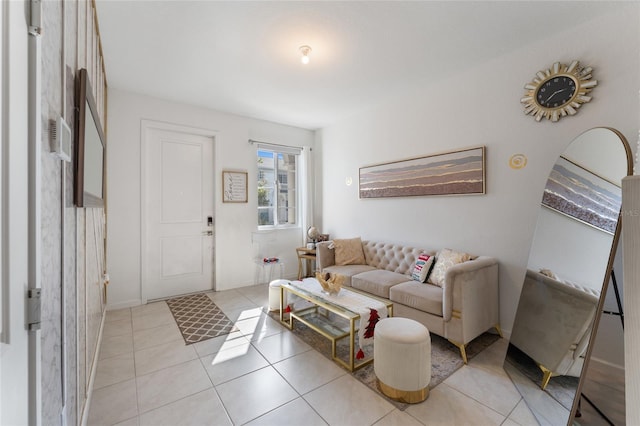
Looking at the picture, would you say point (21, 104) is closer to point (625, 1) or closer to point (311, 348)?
point (311, 348)

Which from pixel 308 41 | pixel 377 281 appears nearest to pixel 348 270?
pixel 377 281

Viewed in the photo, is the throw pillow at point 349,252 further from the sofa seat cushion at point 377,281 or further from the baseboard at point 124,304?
the baseboard at point 124,304

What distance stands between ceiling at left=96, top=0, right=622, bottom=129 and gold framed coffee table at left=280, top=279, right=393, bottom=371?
2.35 meters

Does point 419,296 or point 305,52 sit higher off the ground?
point 305,52

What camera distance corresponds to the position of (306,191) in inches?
200

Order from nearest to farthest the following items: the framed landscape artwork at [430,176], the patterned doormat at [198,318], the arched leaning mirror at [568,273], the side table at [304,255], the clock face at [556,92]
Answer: the arched leaning mirror at [568,273], the clock face at [556,92], the patterned doormat at [198,318], the framed landscape artwork at [430,176], the side table at [304,255]

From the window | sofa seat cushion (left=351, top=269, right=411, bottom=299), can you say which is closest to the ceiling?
the window

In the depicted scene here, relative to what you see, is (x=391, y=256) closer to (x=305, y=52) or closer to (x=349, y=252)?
(x=349, y=252)

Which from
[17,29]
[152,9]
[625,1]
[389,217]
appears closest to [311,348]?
[389,217]

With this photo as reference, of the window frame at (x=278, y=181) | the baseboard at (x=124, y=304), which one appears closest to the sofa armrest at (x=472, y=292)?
the window frame at (x=278, y=181)

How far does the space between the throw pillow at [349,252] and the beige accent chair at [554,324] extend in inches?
79.3

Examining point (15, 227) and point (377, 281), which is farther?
point (377, 281)

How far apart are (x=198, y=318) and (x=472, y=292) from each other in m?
2.90

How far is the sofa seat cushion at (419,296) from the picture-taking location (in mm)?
2554
